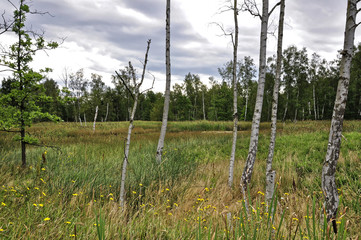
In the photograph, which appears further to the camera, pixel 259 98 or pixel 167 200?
pixel 259 98

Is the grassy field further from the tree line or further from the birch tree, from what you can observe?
the tree line

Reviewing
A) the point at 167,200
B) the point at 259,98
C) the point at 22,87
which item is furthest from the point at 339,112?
the point at 22,87

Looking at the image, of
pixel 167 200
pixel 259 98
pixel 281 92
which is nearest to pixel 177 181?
pixel 167 200

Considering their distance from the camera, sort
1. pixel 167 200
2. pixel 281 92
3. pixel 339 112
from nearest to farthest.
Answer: pixel 339 112, pixel 167 200, pixel 281 92

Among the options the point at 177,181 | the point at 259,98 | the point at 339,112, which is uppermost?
the point at 259,98

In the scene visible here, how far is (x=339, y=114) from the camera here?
3227 millimetres

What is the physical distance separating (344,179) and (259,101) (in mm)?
3256

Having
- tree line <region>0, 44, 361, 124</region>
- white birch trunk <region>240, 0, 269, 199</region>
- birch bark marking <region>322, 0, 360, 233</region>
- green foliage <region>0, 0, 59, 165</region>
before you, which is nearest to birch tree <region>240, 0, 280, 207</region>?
white birch trunk <region>240, 0, 269, 199</region>

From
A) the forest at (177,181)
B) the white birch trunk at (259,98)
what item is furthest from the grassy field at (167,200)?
the white birch trunk at (259,98)

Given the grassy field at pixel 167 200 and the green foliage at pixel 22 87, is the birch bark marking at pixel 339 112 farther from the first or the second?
the green foliage at pixel 22 87

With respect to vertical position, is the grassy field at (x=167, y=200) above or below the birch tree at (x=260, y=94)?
below

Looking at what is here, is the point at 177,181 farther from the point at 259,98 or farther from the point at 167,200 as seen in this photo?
the point at 259,98

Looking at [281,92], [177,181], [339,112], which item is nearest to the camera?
[339,112]

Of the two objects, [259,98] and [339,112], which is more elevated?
[259,98]
